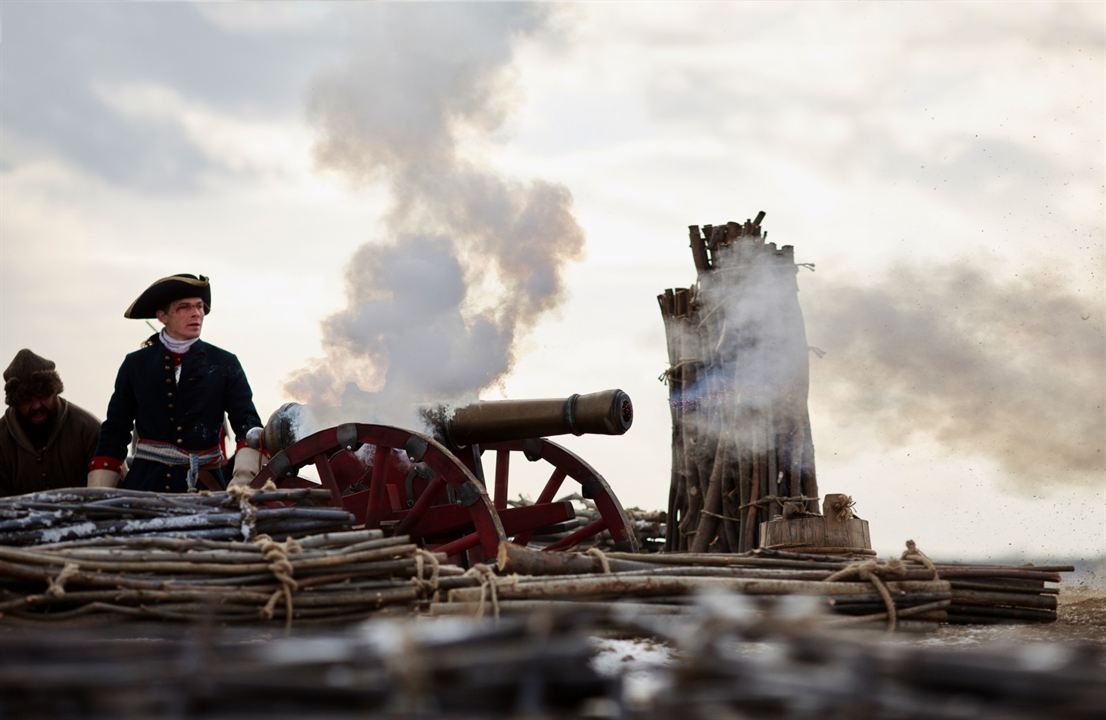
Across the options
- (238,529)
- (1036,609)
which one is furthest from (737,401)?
(238,529)

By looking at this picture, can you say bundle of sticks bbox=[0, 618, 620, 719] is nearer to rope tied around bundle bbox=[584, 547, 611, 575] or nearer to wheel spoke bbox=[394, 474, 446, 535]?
rope tied around bundle bbox=[584, 547, 611, 575]

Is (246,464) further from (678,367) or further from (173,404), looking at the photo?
(678,367)

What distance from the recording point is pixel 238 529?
15.8ft

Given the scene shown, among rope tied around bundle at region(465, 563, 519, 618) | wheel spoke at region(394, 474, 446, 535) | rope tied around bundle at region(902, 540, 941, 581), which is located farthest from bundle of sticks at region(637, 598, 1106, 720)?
wheel spoke at region(394, 474, 446, 535)

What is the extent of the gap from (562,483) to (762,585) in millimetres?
4944

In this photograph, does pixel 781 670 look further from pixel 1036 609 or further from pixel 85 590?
pixel 1036 609

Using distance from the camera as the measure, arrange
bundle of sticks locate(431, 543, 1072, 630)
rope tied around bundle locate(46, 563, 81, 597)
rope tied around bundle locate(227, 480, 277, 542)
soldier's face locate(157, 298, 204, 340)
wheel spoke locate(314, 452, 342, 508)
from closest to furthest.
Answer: rope tied around bundle locate(46, 563, 81, 597), bundle of sticks locate(431, 543, 1072, 630), rope tied around bundle locate(227, 480, 277, 542), soldier's face locate(157, 298, 204, 340), wheel spoke locate(314, 452, 342, 508)

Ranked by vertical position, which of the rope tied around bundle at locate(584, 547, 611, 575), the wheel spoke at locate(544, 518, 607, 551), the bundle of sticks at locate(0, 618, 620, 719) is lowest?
the bundle of sticks at locate(0, 618, 620, 719)

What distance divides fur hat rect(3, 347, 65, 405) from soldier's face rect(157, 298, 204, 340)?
2.48 feet

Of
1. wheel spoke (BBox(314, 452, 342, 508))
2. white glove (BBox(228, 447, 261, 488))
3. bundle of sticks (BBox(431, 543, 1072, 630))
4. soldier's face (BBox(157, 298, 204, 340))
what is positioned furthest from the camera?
wheel spoke (BBox(314, 452, 342, 508))

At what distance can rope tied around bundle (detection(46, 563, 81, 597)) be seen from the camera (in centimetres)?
408

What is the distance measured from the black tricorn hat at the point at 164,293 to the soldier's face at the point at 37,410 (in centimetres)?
69

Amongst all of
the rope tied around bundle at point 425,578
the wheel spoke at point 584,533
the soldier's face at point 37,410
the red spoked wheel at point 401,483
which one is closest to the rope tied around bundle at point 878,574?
the rope tied around bundle at point 425,578

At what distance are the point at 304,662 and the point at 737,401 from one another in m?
7.61
